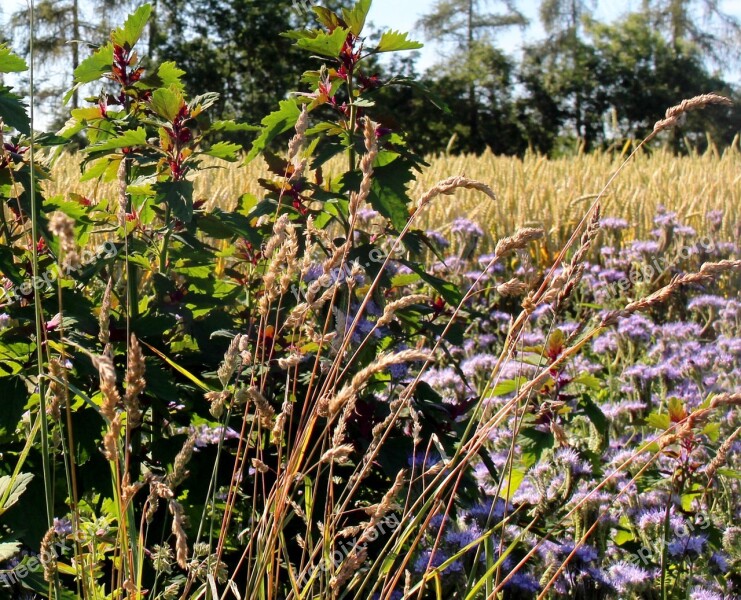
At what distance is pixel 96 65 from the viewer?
7.22ft

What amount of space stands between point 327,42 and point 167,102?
1.30 ft

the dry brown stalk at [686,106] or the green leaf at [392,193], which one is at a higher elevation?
the dry brown stalk at [686,106]

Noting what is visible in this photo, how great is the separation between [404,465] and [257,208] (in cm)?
68

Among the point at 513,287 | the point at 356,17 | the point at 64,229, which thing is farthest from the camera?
the point at 356,17

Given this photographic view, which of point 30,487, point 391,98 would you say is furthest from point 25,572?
point 391,98

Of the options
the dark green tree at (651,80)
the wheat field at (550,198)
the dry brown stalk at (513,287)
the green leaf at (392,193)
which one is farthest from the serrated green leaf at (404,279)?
the dark green tree at (651,80)

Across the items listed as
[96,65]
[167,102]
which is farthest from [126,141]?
[96,65]

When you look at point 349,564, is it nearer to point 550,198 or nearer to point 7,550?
point 7,550

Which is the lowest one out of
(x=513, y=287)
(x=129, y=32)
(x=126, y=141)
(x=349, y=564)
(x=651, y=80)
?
(x=349, y=564)

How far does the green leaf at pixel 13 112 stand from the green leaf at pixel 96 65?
37 cm

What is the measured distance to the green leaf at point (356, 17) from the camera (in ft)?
6.86

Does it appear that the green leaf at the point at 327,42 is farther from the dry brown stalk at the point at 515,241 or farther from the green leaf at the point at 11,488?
the green leaf at the point at 11,488

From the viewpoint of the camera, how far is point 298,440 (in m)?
1.41

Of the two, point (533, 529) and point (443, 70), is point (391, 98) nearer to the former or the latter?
point (443, 70)
